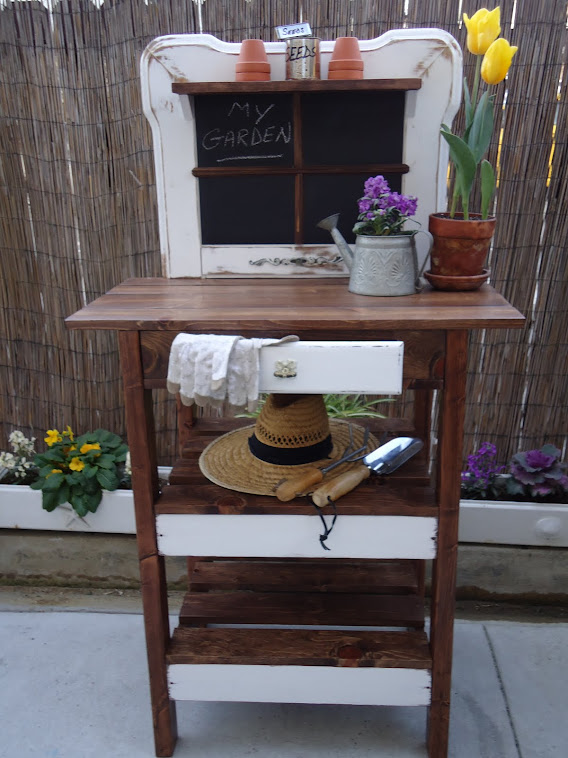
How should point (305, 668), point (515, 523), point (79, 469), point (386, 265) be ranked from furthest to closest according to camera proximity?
point (79, 469) → point (515, 523) → point (305, 668) → point (386, 265)

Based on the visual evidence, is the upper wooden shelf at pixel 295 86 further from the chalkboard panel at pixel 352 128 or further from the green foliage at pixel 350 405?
the green foliage at pixel 350 405

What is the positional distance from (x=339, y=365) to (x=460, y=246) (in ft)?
1.44

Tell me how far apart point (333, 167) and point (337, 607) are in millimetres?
1120

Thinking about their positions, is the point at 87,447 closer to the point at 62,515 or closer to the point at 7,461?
the point at 62,515

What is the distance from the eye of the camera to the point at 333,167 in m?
1.65

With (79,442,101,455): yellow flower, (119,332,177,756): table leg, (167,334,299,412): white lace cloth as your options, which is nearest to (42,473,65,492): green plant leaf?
(79,442,101,455): yellow flower

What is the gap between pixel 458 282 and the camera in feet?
4.94

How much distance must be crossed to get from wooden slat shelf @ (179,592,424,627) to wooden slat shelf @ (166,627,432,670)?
8cm

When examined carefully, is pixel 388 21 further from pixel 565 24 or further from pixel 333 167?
pixel 333 167

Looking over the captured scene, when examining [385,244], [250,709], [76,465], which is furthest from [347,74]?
[250,709]

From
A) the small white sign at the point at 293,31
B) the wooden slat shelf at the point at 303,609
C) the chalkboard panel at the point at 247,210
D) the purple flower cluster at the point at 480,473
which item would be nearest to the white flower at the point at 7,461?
the wooden slat shelf at the point at 303,609

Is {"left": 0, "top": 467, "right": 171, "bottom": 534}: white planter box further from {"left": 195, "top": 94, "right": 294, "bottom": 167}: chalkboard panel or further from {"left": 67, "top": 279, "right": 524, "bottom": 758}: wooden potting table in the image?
{"left": 195, "top": 94, "right": 294, "bottom": 167}: chalkboard panel

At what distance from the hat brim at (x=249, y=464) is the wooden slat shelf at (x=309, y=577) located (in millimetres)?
390

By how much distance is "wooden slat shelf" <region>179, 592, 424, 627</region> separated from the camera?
1702 millimetres
